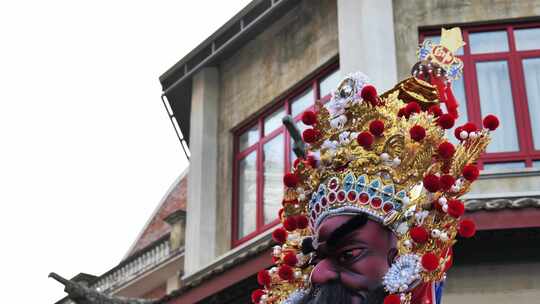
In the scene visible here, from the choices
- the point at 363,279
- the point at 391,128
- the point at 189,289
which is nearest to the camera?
the point at 363,279

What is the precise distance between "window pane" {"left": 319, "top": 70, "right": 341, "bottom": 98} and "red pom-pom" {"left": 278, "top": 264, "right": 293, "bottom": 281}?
8.64 meters

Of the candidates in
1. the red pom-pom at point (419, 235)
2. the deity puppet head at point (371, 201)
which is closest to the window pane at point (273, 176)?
the deity puppet head at point (371, 201)

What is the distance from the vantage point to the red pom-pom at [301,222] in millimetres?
7680

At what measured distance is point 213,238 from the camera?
58.1ft

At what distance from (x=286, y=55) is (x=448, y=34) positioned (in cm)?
847

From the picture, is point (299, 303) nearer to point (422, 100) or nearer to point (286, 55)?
point (422, 100)

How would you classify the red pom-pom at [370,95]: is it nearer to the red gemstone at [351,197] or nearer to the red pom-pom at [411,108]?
the red pom-pom at [411,108]

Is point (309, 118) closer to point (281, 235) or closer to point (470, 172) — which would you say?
point (281, 235)

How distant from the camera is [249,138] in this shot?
710 inches

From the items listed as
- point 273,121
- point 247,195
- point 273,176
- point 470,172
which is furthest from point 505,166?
point 470,172

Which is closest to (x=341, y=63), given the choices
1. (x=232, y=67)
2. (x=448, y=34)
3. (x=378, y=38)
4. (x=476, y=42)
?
(x=378, y=38)

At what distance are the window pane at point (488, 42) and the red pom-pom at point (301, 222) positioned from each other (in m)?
8.24

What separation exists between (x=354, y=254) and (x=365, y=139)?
830mm

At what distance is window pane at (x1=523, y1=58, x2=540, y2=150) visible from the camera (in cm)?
1484
